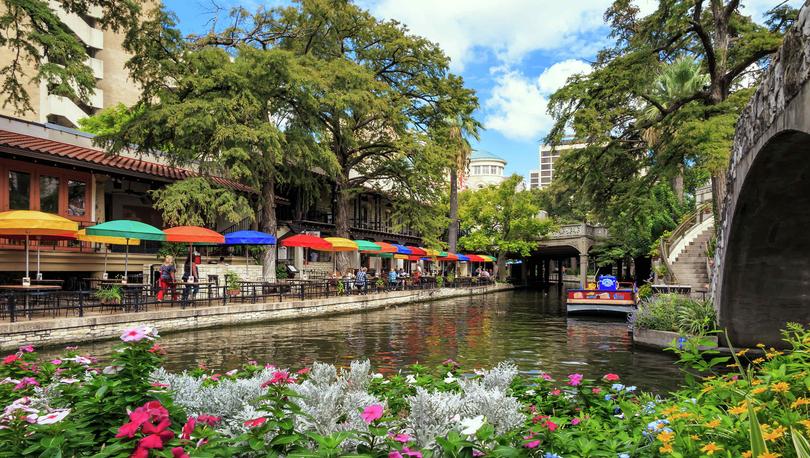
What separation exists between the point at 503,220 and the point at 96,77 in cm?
3597

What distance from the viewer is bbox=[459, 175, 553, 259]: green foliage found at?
1937 inches

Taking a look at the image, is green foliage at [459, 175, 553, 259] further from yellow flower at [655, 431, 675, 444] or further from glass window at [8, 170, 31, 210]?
yellow flower at [655, 431, 675, 444]

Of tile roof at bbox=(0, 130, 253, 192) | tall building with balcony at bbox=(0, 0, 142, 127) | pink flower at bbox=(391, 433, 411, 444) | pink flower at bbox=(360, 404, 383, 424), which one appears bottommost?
pink flower at bbox=(391, 433, 411, 444)

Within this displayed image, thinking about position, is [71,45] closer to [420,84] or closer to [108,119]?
[420,84]

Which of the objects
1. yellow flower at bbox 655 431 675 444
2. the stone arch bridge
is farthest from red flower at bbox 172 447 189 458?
the stone arch bridge

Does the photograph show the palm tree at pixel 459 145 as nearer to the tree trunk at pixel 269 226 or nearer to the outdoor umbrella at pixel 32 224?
the tree trunk at pixel 269 226

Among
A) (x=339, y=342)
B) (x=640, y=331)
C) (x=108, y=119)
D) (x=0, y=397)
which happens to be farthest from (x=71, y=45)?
(x=108, y=119)

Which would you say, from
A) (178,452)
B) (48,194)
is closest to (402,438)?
(178,452)

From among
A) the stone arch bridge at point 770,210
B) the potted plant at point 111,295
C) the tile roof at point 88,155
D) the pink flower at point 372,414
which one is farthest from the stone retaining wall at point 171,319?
the stone arch bridge at point 770,210

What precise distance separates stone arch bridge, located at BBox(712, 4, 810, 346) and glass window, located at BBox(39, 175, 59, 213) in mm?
22682

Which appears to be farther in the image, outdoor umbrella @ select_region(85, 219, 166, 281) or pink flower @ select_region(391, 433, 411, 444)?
outdoor umbrella @ select_region(85, 219, 166, 281)

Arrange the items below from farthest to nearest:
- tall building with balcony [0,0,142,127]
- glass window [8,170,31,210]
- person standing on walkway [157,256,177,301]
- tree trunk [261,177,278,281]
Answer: tall building with balcony [0,0,142,127] < tree trunk [261,177,278,281] < glass window [8,170,31,210] < person standing on walkway [157,256,177,301]

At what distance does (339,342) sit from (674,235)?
1911cm

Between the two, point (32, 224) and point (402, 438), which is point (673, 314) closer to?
point (402, 438)
